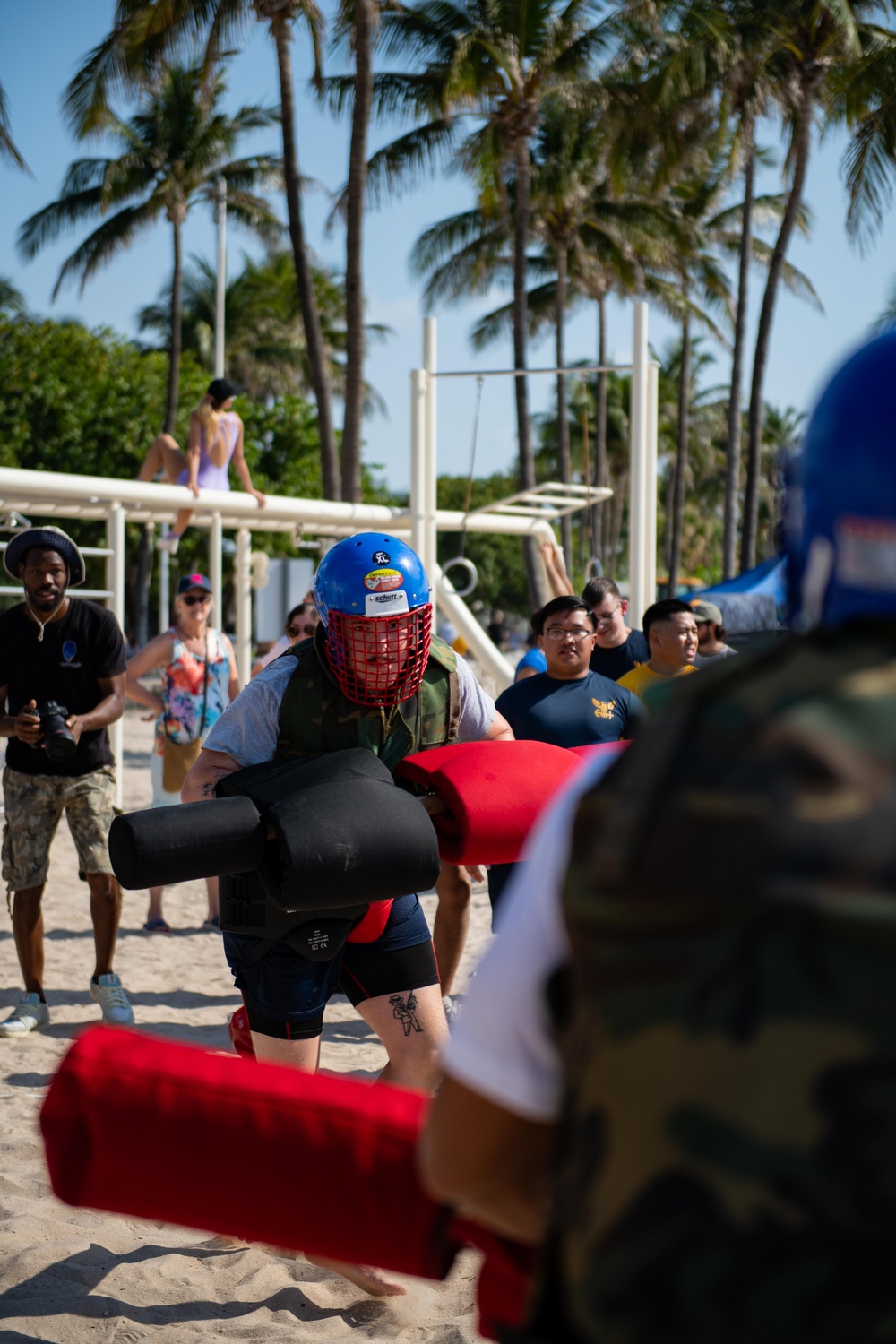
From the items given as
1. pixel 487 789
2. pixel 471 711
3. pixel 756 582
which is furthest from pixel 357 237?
pixel 487 789

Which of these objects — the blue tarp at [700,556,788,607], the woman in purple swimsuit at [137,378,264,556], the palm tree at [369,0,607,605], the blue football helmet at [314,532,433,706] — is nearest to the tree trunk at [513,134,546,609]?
the palm tree at [369,0,607,605]

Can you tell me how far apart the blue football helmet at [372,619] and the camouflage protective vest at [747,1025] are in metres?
2.21

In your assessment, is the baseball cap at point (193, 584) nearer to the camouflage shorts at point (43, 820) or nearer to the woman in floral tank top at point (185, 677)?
the woman in floral tank top at point (185, 677)

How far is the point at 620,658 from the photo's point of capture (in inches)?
282

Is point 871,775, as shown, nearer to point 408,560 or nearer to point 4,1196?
point 408,560

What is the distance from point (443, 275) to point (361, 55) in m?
14.0

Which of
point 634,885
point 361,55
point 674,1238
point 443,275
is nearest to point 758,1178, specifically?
point 674,1238

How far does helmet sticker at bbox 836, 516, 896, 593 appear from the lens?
1.06 metres

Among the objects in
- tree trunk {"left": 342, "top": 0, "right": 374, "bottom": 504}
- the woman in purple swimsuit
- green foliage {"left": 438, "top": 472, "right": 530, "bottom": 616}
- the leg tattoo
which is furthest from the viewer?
green foliage {"left": 438, "top": 472, "right": 530, "bottom": 616}

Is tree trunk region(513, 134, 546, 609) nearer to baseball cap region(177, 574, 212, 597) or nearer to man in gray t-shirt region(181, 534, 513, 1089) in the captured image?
baseball cap region(177, 574, 212, 597)

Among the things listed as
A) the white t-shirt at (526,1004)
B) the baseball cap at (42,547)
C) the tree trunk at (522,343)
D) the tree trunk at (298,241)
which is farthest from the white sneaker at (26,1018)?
the tree trunk at (522,343)

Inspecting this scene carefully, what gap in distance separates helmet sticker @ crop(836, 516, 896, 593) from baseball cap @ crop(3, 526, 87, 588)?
4.65m

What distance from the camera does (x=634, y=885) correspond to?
3.13ft

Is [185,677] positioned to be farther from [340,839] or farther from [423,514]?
[340,839]
